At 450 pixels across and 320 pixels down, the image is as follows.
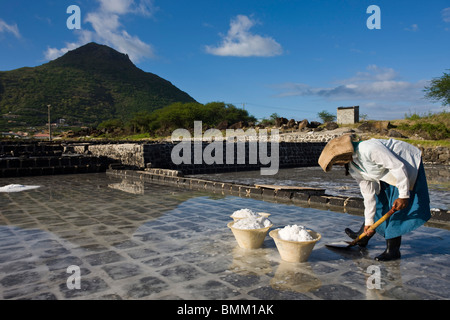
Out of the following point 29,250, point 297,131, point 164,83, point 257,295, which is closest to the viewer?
point 257,295

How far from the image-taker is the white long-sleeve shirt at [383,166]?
9.52 feet

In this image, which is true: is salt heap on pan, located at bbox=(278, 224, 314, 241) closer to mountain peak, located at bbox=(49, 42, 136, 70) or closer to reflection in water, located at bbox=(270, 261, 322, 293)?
reflection in water, located at bbox=(270, 261, 322, 293)

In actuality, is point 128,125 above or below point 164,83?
below

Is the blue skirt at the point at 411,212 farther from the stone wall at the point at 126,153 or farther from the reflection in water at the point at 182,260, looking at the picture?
the stone wall at the point at 126,153

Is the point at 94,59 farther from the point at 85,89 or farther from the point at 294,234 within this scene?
the point at 294,234

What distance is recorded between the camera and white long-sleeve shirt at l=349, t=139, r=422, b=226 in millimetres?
2900

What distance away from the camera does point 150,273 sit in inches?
117

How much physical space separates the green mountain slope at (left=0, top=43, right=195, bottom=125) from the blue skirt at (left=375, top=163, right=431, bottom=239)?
68551mm

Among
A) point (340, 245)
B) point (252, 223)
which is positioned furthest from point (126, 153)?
point (340, 245)

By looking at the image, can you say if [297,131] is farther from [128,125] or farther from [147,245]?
[128,125]

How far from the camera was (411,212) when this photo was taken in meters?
3.11

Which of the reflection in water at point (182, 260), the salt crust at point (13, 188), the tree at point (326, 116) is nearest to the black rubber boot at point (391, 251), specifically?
the reflection in water at point (182, 260)
